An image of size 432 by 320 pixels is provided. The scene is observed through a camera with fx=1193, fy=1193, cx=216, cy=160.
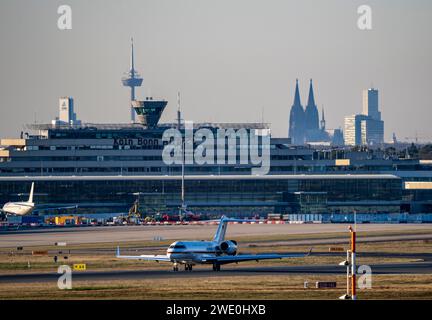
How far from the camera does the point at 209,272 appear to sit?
10062 centimetres

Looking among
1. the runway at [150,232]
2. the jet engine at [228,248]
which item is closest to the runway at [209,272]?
the jet engine at [228,248]

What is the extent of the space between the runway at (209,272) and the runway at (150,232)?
41.0m

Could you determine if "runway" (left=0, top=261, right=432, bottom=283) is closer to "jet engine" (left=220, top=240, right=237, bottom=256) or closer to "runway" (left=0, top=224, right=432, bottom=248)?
"jet engine" (left=220, top=240, right=237, bottom=256)

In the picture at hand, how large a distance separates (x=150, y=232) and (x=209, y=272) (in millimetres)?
73933

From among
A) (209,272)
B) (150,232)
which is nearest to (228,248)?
(209,272)

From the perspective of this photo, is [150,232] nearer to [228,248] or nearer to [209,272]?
[228,248]

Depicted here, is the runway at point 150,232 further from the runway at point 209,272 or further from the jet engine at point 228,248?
the jet engine at point 228,248

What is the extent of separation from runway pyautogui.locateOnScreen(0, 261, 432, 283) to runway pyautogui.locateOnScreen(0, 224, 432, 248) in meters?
41.0

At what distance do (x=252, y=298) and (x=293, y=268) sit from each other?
28.2 metres

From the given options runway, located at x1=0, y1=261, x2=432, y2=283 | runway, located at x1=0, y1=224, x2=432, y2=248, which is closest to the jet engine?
runway, located at x1=0, y1=261, x2=432, y2=283

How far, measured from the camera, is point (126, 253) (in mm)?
126375

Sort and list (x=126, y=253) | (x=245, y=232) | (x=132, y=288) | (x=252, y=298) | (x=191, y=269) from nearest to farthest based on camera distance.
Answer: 1. (x=252, y=298)
2. (x=132, y=288)
3. (x=191, y=269)
4. (x=126, y=253)
5. (x=245, y=232)
